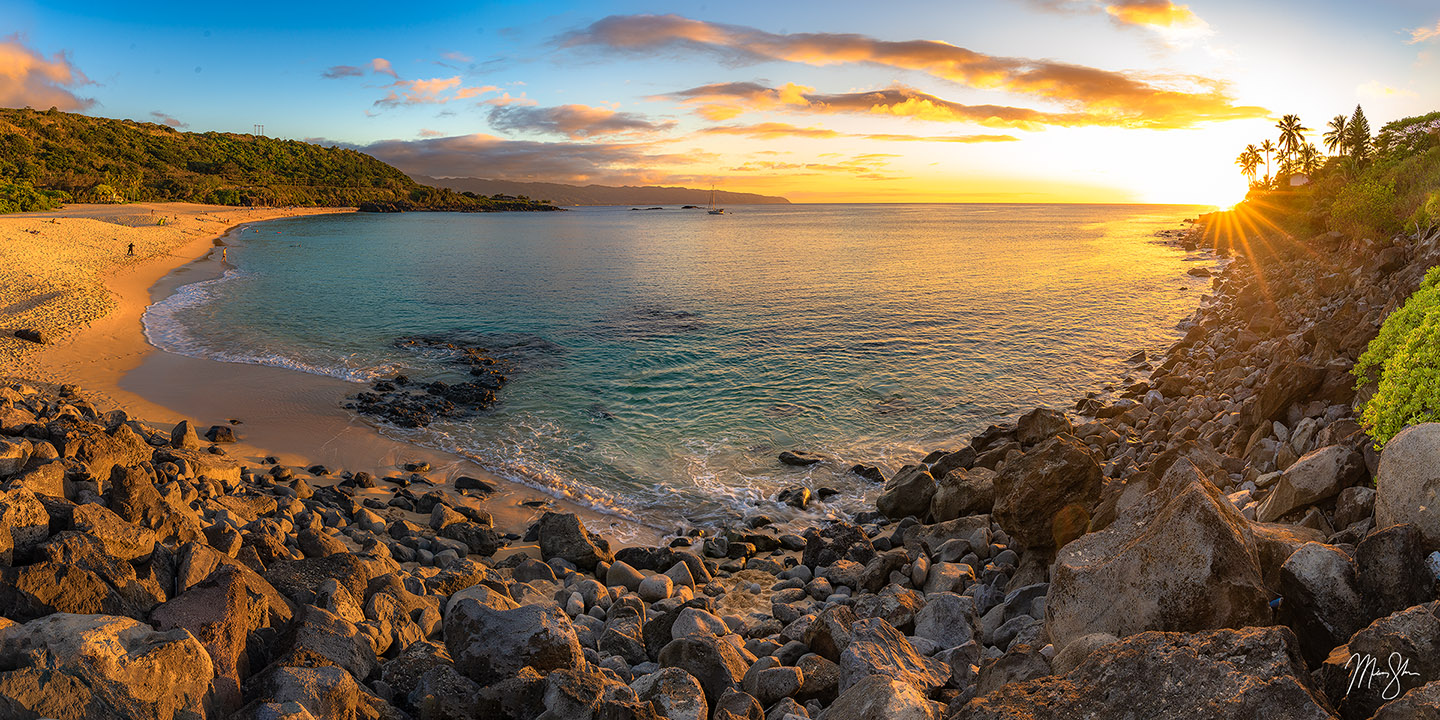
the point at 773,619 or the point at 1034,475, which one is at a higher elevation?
the point at 1034,475

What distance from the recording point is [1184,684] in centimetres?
491

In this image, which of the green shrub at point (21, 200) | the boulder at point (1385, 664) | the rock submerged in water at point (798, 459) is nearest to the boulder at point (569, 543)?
the rock submerged in water at point (798, 459)

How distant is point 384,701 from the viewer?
686cm

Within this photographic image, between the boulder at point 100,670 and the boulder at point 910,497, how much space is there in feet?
44.4

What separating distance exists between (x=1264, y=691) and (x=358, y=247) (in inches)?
3923

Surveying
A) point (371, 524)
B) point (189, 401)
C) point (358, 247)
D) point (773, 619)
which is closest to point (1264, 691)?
point (773, 619)

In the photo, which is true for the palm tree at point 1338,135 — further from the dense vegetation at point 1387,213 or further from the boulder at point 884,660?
the boulder at point 884,660

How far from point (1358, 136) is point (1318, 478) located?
101224 mm

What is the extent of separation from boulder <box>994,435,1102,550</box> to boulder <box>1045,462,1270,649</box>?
160 inches

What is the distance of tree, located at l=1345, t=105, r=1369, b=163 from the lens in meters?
76.2

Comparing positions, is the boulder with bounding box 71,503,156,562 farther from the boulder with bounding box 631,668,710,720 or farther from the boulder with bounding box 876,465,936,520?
the boulder with bounding box 876,465,936,520

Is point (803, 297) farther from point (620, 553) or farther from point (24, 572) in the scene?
point (24, 572)

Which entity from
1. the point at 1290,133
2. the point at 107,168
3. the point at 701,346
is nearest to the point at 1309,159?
the point at 1290,133

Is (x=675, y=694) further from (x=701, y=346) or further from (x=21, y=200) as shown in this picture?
(x=21, y=200)
